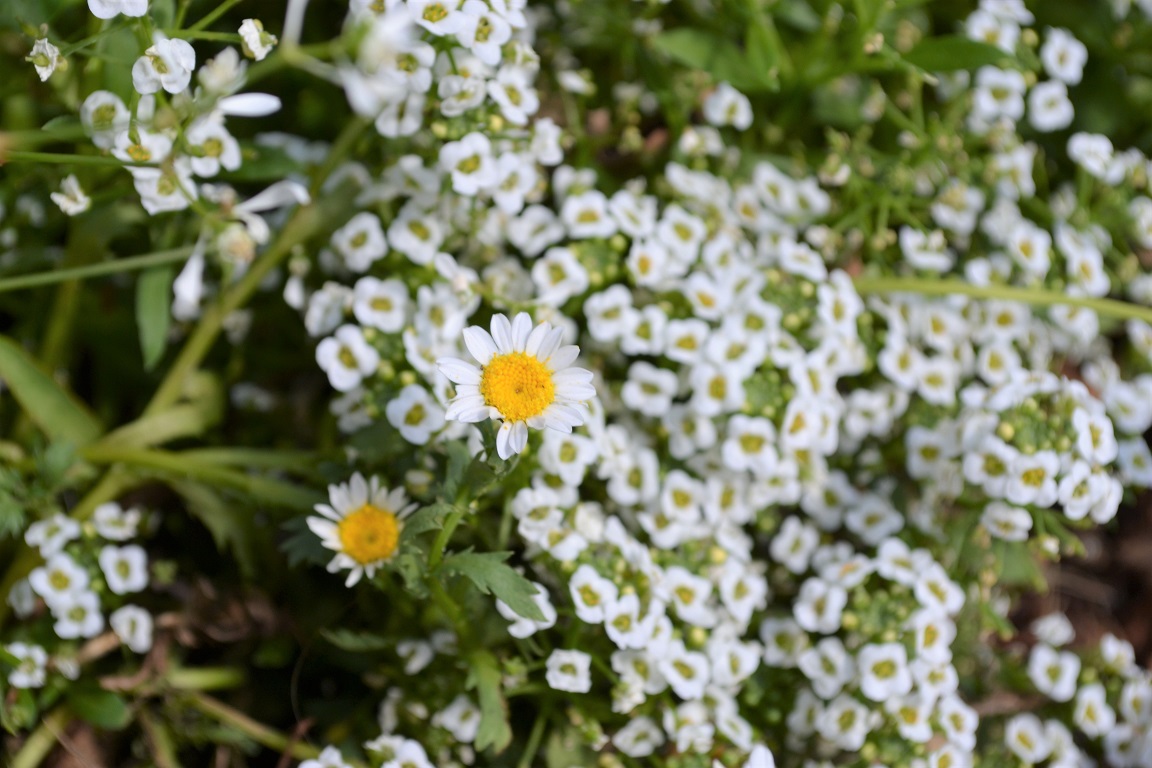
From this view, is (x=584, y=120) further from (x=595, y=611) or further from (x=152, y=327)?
(x=595, y=611)

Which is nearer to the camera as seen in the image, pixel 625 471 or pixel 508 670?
pixel 508 670

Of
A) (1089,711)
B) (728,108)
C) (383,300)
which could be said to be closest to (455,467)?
(383,300)

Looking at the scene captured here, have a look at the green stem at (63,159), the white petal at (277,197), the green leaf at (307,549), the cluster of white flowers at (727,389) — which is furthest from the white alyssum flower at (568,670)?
the green stem at (63,159)

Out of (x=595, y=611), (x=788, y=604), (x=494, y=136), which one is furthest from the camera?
(x=788, y=604)

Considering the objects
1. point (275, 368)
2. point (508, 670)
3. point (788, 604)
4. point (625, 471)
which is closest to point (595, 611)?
point (508, 670)

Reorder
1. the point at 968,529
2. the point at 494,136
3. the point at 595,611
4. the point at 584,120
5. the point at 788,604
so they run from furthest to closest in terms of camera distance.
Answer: the point at 584,120 → the point at 788,604 → the point at 968,529 → the point at 494,136 → the point at 595,611

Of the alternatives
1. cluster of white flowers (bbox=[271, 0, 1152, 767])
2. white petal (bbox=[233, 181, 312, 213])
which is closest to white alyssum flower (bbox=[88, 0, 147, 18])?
cluster of white flowers (bbox=[271, 0, 1152, 767])

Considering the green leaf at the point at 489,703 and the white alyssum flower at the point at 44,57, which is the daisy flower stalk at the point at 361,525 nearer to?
the green leaf at the point at 489,703
